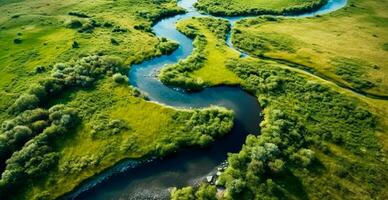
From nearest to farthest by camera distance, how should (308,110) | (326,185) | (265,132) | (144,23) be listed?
(326,185) < (265,132) < (308,110) < (144,23)

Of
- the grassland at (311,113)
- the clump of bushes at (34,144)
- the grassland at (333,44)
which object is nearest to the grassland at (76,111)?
the clump of bushes at (34,144)

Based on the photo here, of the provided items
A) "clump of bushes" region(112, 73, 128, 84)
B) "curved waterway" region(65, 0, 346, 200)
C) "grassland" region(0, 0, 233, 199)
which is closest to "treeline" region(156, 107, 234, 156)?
"grassland" region(0, 0, 233, 199)

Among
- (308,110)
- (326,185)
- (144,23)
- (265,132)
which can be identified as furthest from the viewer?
(144,23)

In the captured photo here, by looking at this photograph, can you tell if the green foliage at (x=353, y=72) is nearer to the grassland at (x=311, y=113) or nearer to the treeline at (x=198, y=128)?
the grassland at (x=311, y=113)

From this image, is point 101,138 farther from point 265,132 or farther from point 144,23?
point 144,23

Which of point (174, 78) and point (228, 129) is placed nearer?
point (228, 129)

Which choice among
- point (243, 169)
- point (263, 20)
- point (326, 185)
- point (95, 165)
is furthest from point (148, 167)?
point (263, 20)

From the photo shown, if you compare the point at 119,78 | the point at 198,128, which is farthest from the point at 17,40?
the point at 198,128
